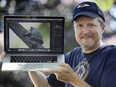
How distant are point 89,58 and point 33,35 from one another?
1.41 ft

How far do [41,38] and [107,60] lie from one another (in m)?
0.51

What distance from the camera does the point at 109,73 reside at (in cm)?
365

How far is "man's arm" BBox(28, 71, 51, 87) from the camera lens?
4027 mm

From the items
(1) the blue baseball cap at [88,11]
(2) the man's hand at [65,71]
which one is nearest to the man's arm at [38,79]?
(2) the man's hand at [65,71]

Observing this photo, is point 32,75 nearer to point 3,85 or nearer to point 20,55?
point 20,55

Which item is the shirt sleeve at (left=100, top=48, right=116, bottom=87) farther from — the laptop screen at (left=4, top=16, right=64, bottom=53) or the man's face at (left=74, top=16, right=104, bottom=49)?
the laptop screen at (left=4, top=16, right=64, bottom=53)

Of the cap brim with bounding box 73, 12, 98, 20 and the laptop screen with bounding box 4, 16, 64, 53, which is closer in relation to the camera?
the cap brim with bounding box 73, 12, 98, 20

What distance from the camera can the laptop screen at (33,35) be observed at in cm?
394

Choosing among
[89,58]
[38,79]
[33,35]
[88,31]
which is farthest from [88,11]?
[38,79]

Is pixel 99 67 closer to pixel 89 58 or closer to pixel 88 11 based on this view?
pixel 89 58

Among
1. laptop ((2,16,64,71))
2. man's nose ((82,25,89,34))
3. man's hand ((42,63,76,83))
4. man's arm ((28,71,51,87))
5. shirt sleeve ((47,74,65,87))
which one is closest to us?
man's hand ((42,63,76,83))

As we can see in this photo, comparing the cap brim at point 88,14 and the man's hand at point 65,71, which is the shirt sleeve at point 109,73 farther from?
the cap brim at point 88,14

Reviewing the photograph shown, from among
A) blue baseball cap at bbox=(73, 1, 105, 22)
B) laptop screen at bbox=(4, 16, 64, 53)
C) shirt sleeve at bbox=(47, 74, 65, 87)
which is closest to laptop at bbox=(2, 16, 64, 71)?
laptop screen at bbox=(4, 16, 64, 53)

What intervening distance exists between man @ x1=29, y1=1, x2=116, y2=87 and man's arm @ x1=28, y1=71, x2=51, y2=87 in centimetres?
4
